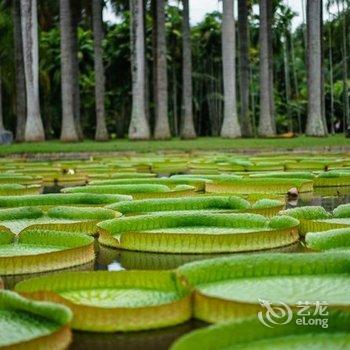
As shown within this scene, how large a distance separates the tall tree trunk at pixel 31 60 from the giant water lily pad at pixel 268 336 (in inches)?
836

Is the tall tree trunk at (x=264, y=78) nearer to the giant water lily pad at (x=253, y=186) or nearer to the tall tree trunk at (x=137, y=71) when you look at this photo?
the tall tree trunk at (x=137, y=71)

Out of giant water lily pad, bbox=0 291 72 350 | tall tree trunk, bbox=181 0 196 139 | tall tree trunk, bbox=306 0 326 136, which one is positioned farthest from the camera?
tall tree trunk, bbox=181 0 196 139

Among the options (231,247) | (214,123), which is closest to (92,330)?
(231,247)

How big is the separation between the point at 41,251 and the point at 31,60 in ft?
64.5

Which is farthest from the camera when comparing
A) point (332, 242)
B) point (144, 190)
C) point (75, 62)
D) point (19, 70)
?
point (75, 62)

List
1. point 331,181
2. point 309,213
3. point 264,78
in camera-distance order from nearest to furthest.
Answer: point 309,213 < point 331,181 < point 264,78

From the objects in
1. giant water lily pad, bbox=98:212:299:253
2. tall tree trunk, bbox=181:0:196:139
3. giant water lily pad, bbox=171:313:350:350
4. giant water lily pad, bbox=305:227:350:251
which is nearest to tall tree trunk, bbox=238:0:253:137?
tall tree trunk, bbox=181:0:196:139

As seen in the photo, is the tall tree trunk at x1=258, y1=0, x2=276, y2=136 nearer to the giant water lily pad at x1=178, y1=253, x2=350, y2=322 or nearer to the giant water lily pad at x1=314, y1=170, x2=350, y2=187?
the giant water lily pad at x1=314, y1=170, x2=350, y2=187

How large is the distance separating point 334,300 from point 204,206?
8.69ft

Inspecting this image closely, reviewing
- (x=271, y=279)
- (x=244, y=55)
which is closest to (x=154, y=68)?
(x=244, y=55)

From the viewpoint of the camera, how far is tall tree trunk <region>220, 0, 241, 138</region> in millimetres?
22031

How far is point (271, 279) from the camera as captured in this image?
255 cm

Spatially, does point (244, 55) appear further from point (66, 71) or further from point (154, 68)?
point (66, 71)

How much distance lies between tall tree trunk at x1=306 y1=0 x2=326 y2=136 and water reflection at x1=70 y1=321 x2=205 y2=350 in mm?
19924
